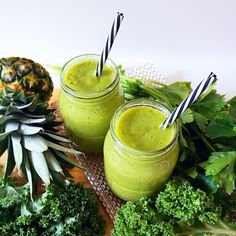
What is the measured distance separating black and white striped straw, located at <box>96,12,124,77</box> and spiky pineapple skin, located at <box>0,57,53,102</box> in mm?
231

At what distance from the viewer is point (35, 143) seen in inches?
50.7

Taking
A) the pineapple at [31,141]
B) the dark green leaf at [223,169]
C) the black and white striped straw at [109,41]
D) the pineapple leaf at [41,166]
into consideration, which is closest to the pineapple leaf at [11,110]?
the pineapple at [31,141]

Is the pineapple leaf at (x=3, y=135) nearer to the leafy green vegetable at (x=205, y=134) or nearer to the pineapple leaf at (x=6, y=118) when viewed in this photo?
the pineapple leaf at (x=6, y=118)

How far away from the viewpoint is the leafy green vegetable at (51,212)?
1260 mm

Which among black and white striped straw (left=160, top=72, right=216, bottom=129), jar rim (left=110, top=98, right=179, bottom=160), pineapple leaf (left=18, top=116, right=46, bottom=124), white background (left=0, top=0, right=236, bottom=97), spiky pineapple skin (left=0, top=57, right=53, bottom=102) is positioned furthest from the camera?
white background (left=0, top=0, right=236, bottom=97)

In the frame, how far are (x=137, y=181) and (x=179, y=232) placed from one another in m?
0.15

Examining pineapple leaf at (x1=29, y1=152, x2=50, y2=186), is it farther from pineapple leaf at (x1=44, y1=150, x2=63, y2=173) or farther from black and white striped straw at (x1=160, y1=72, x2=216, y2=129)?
black and white striped straw at (x1=160, y1=72, x2=216, y2=129)

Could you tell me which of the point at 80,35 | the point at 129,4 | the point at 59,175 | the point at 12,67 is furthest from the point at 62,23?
the point at 59,175

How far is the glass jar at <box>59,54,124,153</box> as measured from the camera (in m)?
1.32

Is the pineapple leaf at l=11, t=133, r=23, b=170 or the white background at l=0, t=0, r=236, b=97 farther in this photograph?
the white background at l=0, t=0, r=236, b=97

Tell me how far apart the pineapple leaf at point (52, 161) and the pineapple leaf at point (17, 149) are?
62 millimetres

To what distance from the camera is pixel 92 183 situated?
4.67 ft

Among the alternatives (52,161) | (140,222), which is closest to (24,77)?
(52,161)

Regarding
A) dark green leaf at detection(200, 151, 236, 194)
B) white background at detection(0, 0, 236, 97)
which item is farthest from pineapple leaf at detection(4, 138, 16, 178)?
white background at detection(0, 0, 236, 97)
